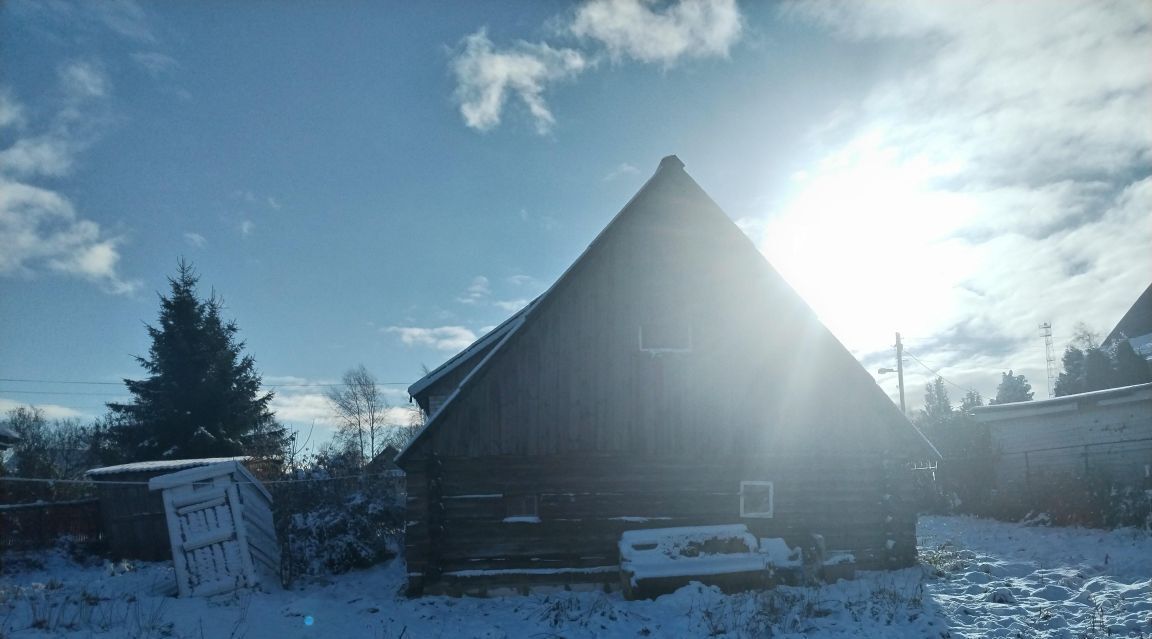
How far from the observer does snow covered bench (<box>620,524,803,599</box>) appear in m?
12.0

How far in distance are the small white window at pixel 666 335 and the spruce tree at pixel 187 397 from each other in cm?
1934

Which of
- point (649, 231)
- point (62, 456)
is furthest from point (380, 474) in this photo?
point (62, 456)

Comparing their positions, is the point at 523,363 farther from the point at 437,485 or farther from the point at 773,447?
the point at 773,447

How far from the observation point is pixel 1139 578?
39.7 feet

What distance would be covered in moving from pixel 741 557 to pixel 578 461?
3.66 meters

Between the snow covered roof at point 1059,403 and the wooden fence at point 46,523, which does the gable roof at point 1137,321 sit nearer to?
the snow covered roof at point 1059,403

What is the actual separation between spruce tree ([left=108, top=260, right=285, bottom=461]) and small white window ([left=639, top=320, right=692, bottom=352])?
19.3 m

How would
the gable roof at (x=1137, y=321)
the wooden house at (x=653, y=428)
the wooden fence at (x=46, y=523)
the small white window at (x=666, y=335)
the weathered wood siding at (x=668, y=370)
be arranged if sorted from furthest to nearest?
the gable roof at (x=1137, y=321) → the wooden fence at (x=46, y=523) → the small white window at (x=666, y=335) → the weathered wood siding at (x=668, y=370) → the wooden house at (x=653, y=428)

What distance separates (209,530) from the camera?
12352 mm

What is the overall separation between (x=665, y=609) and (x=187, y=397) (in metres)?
23.3

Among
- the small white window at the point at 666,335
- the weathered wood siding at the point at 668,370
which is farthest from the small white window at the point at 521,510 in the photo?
the small white window at the point at 666,335

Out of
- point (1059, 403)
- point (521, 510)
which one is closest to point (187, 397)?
point (521, 510)

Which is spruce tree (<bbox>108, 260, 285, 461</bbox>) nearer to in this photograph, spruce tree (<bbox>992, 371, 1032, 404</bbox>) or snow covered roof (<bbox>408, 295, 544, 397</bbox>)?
snow covered roof (<bbox>408, 295, 544, 397</bbox>)

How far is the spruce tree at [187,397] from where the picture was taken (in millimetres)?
26203
